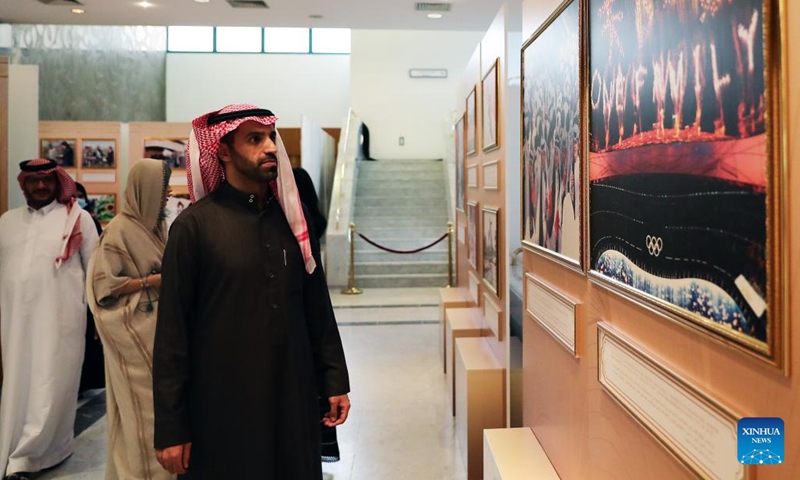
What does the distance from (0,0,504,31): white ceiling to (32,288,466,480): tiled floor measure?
4.17 meters

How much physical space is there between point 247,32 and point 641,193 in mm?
19890

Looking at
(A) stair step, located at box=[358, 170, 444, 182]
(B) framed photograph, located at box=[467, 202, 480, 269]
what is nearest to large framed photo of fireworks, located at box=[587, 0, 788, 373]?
(B) framed photograph, located at box=[467, 202, 480, 269]

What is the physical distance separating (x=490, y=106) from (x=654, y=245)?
2.47 meters

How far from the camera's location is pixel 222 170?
2201 millimetres

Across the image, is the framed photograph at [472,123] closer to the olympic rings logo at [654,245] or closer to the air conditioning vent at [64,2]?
the olympic rings logo at [654,245]

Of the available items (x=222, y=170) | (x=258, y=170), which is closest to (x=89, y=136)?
(x=222, y=170)

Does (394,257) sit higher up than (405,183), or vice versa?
(405,183)

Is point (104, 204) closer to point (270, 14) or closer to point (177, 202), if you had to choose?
point (177, 202)

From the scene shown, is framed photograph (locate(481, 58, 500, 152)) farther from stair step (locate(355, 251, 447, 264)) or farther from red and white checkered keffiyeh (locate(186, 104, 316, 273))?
stair step (locate(355, 251, 447, 264))

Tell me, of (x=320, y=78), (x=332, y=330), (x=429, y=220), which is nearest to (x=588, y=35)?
(x=332, y=330)

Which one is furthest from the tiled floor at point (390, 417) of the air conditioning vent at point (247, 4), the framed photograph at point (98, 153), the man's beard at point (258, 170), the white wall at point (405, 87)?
the white wall at point (405, 87)

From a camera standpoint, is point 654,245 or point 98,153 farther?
point 98,153

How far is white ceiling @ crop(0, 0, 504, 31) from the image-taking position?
7.95 meters

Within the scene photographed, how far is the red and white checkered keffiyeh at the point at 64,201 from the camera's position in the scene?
383 centimetres
